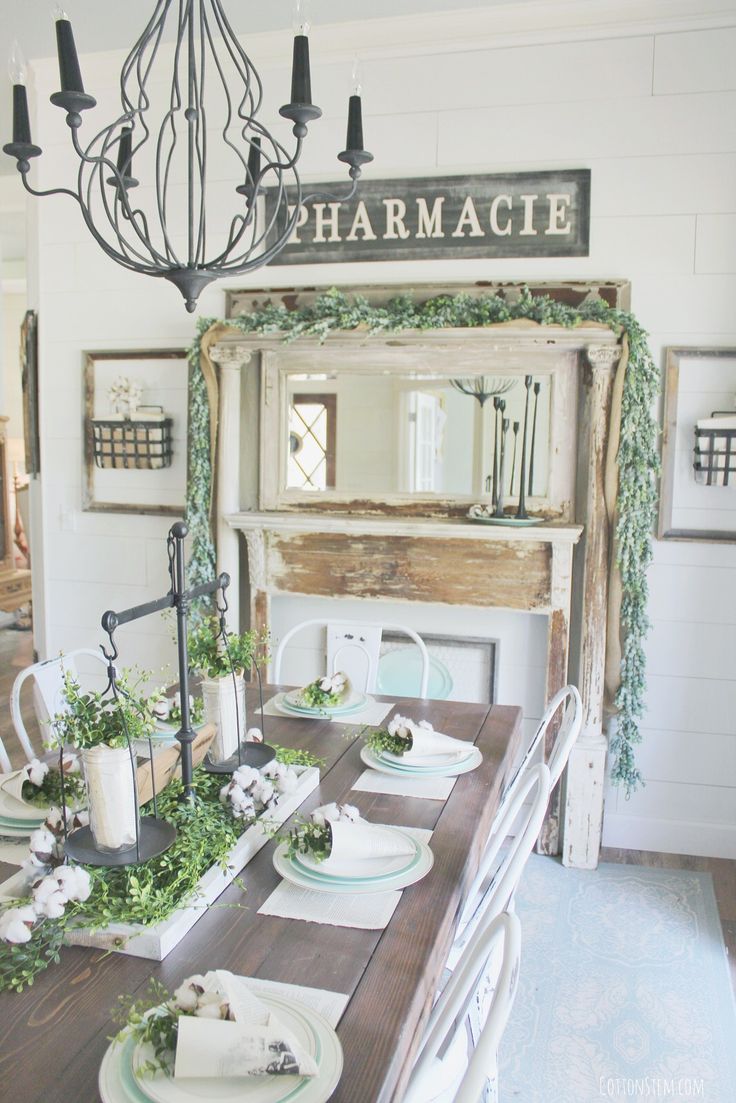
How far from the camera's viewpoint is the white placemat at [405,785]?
187 cm

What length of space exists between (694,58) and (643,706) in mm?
2213

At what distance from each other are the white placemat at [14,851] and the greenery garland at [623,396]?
1791 mm

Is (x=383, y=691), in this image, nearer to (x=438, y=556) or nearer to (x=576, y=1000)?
(x=438, y=556)

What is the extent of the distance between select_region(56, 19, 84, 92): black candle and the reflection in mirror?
190cm

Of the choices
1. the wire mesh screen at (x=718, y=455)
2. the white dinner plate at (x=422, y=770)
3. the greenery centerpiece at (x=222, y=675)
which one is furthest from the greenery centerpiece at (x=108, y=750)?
the wire mesh screen at (x=718, y=455)

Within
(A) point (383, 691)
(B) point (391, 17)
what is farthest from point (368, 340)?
(A) point (383, 691)

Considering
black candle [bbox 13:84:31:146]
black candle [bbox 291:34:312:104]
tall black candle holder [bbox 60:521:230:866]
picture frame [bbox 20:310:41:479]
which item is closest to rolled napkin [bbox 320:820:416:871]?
tall black candle holder [bbox 60:521:230:866]

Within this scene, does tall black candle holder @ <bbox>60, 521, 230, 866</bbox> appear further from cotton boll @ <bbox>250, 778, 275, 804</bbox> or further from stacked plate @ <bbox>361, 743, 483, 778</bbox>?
stacked plate @ <bbox>361, 743, 483, 778</bbox>

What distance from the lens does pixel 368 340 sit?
315cm

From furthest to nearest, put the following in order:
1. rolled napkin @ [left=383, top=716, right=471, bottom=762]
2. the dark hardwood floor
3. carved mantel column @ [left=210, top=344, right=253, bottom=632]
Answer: carved mantel column @ [left=210, top=344, right=253, bottom=632] → the dark hardwood floor → rolled napkin @ [left=383, top=716, right=471, bottom=762]

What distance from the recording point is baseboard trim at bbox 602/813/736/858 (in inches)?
126

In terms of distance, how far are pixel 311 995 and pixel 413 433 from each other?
2.34 metres

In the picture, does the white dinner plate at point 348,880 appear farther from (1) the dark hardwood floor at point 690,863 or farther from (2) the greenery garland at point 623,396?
(2) the greenery garland at point 623,396

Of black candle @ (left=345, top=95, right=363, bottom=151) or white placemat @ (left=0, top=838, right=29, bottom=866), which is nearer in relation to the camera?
white placemat @ (left=0, top=838, right=29, bottom=866)
